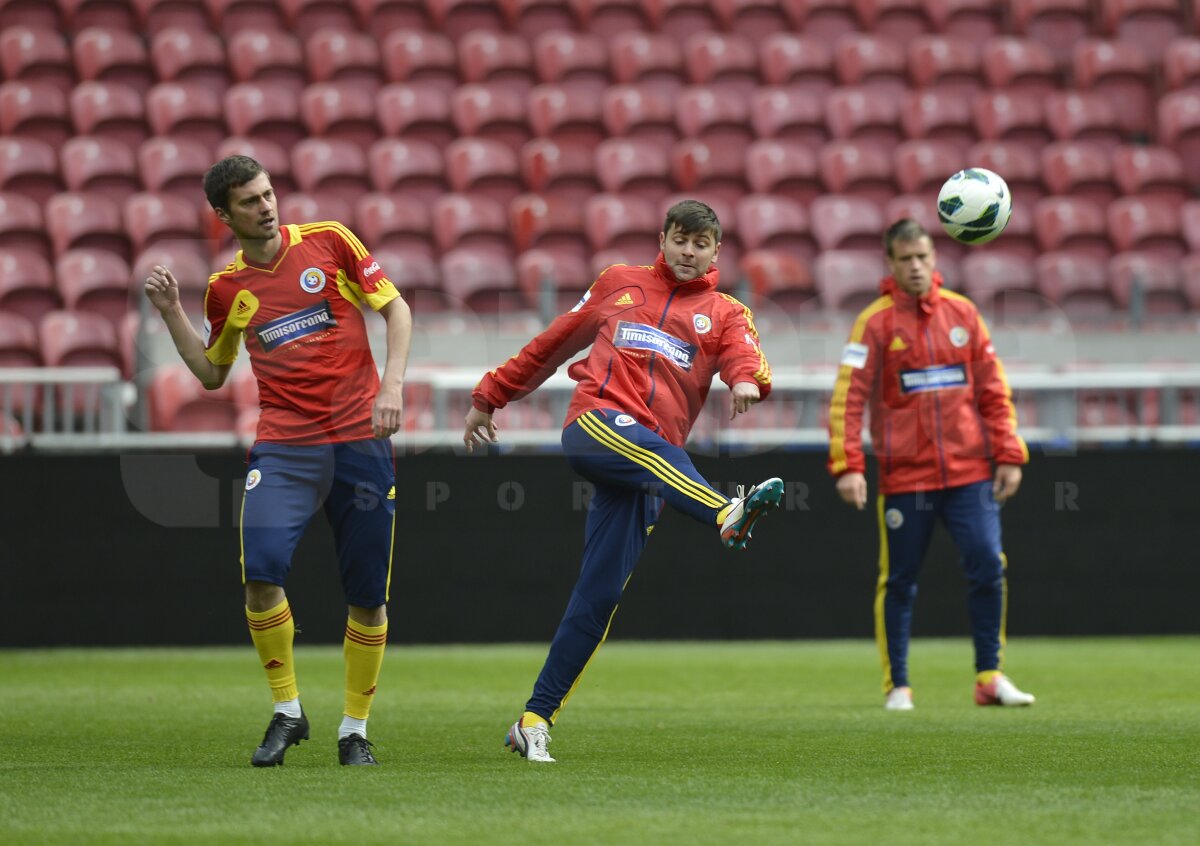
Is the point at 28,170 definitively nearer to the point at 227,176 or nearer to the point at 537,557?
the point at 537,557

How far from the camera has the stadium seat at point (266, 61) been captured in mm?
15469

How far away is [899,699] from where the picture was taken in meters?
7.20

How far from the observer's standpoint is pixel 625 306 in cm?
553

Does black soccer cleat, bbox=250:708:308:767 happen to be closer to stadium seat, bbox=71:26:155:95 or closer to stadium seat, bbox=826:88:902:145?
stadium seat, bbox=826:88:902:145

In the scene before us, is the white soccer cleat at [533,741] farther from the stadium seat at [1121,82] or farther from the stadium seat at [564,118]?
the stadium seat at [1121,82]

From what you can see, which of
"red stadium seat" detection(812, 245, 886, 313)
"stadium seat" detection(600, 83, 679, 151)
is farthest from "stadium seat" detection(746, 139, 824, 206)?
"red stadium seat" detection(812, 245, 886, 313)

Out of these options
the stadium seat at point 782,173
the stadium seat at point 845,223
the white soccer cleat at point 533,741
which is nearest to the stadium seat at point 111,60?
the stadium seat at point 782,173

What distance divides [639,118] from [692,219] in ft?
32.5

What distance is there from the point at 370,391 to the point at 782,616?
5864 millimetres

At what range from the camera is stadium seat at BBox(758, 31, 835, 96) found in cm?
1595

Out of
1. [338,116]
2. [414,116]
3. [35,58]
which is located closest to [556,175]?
[414,116]

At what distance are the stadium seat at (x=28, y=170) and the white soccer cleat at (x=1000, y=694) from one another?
1010 centimetres

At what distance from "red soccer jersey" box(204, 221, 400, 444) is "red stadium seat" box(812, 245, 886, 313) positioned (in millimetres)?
7487

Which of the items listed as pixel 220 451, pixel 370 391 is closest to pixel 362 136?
pixel 220 451
